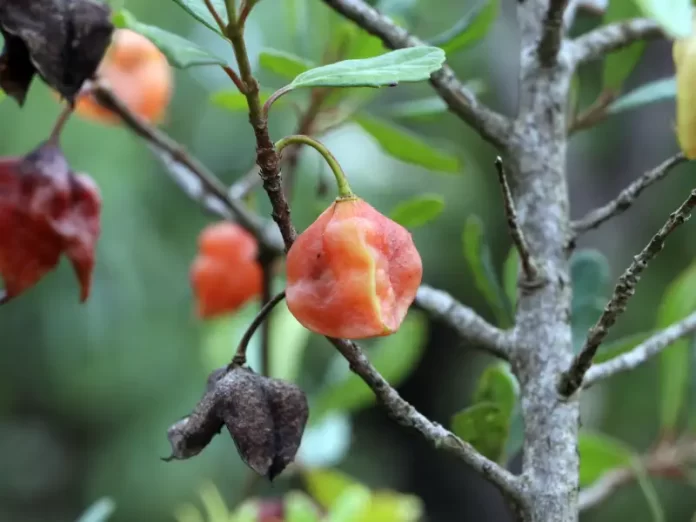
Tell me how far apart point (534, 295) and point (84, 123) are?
2.70 meters

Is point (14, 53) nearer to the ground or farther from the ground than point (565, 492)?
farther from the ground

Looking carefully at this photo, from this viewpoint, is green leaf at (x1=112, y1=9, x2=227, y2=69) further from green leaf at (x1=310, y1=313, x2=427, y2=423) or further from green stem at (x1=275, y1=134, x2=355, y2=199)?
green leaf at (x1=310, y1=313, x2=427, y2=423)

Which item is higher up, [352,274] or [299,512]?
[352,274]

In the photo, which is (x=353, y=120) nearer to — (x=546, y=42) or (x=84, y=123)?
(x=546, y=42)

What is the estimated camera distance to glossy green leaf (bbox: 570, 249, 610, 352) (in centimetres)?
59

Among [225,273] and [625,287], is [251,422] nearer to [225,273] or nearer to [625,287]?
[625,287]

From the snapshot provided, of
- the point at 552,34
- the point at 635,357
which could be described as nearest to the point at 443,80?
the point at 552,34

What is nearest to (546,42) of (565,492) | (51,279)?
(565,492)

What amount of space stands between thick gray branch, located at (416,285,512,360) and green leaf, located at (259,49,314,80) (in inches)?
6.2

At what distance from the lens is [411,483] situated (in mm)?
3910

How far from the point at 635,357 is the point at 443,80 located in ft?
0.60

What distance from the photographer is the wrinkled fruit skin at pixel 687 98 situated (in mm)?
416

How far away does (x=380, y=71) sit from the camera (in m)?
0.35

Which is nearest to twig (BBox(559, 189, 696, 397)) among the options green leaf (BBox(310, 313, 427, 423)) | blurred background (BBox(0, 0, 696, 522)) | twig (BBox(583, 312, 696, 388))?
twig (BBox(583, 312, 696, 388))
